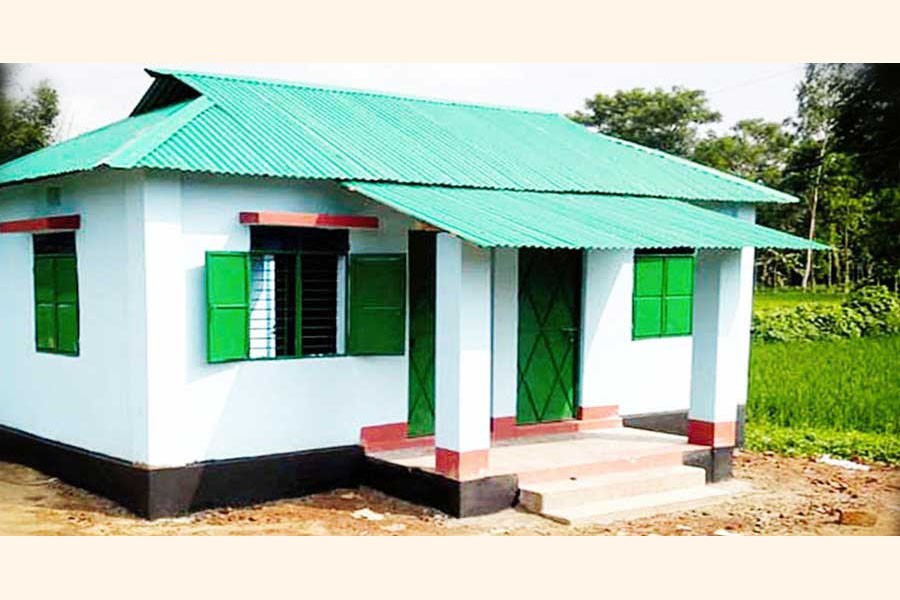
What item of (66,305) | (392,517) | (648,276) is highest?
(648,276)

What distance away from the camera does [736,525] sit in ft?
20.2

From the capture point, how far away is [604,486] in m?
6.45

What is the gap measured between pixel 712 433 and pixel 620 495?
1097mm

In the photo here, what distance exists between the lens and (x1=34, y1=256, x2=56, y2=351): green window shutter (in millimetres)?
6848

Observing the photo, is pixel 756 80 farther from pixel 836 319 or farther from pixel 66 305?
pixel 66 305

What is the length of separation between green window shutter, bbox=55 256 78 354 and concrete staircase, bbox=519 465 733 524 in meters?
3.12

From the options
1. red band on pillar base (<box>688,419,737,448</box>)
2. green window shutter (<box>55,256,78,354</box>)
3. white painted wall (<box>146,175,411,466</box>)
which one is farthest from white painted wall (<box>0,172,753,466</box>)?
red band on pillar base (<box>688,419,737,448</box>)

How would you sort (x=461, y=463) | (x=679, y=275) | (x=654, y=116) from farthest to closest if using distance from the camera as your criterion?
(x=679, y=275), (x=654, y=116), (x=461, y=463)

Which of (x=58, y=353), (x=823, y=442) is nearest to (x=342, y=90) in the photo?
(x=58, y=353)

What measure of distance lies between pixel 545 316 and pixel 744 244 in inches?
65.0

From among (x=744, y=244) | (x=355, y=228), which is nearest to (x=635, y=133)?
(x=744, y=244)

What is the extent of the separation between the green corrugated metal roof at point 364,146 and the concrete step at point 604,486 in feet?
6.76

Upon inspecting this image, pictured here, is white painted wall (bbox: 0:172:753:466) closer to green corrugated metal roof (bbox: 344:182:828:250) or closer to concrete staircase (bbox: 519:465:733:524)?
green corrugated metal roof (bbox: 344:182:828:250)

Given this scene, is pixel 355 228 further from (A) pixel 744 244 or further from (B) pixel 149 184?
(A) pixel 744 244
